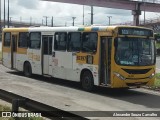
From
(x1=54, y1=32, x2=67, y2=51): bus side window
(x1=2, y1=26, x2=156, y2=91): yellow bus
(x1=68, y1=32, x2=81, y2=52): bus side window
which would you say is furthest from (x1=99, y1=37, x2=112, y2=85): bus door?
(x1=54, y1=32, x2=67, y2=51): bus side window

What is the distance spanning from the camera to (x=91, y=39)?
1638 centimetres

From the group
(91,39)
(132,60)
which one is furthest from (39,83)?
(132,60)

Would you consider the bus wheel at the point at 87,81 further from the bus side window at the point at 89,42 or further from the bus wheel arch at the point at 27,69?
the bus wheel arch at the point at 27,69

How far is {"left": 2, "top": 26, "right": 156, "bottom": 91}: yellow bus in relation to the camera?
15227 mm

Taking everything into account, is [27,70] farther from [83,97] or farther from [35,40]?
[83,97]

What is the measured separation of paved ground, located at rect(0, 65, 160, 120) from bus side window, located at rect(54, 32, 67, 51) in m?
1.66

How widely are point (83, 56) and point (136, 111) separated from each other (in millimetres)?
5442

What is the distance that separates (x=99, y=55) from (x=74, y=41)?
7.17 ft

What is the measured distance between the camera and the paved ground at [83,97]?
488 inches

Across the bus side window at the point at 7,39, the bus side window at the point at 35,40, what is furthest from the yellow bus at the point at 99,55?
the bus side window at the point at 7,39

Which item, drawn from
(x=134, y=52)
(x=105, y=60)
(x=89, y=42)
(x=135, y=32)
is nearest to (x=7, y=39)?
(x=89, y=42)

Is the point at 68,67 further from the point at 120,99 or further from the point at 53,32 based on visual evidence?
the point at 120,99

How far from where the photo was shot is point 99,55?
15.7 meters

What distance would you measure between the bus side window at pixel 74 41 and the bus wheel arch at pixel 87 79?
1.12 m
